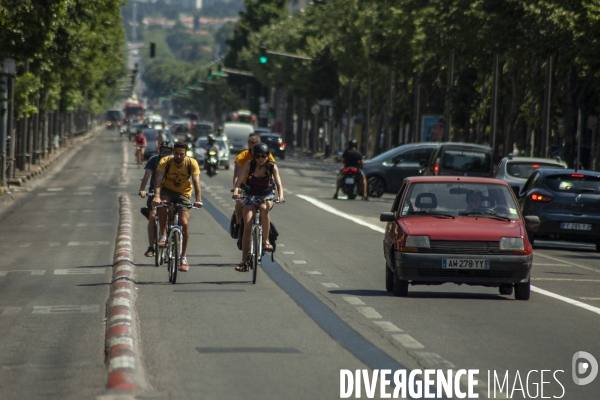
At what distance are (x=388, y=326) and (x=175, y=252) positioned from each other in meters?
4.27

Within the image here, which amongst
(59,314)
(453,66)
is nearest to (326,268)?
(59,314)

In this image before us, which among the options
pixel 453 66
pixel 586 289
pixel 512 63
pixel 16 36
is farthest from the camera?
pixel 453 66

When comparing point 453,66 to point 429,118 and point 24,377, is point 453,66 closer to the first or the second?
point 429,118

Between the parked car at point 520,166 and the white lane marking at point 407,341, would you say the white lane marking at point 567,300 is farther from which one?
the parked car at point 520,166

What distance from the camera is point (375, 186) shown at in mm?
38625

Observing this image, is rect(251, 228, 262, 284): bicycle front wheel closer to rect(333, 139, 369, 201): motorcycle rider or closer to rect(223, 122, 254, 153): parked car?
rect(333, 139, 369, 201): motorcycle rider

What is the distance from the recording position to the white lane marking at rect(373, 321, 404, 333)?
10969mm

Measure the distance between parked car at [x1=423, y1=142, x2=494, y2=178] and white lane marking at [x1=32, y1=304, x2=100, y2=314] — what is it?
21.2 metres

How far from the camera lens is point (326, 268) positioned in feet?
56.0

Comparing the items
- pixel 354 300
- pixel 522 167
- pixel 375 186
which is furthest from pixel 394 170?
pixel 354 300

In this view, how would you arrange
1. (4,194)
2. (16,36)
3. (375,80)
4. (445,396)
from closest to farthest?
(445,396)
(16,36)
(4,194)
(375,80)

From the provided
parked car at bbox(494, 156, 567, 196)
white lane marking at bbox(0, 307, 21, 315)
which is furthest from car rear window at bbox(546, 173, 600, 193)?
white lane marking at bbox(0, 307, 21, 315)

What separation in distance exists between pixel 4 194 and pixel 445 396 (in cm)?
3031

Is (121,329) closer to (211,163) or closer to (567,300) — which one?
(567,300)
